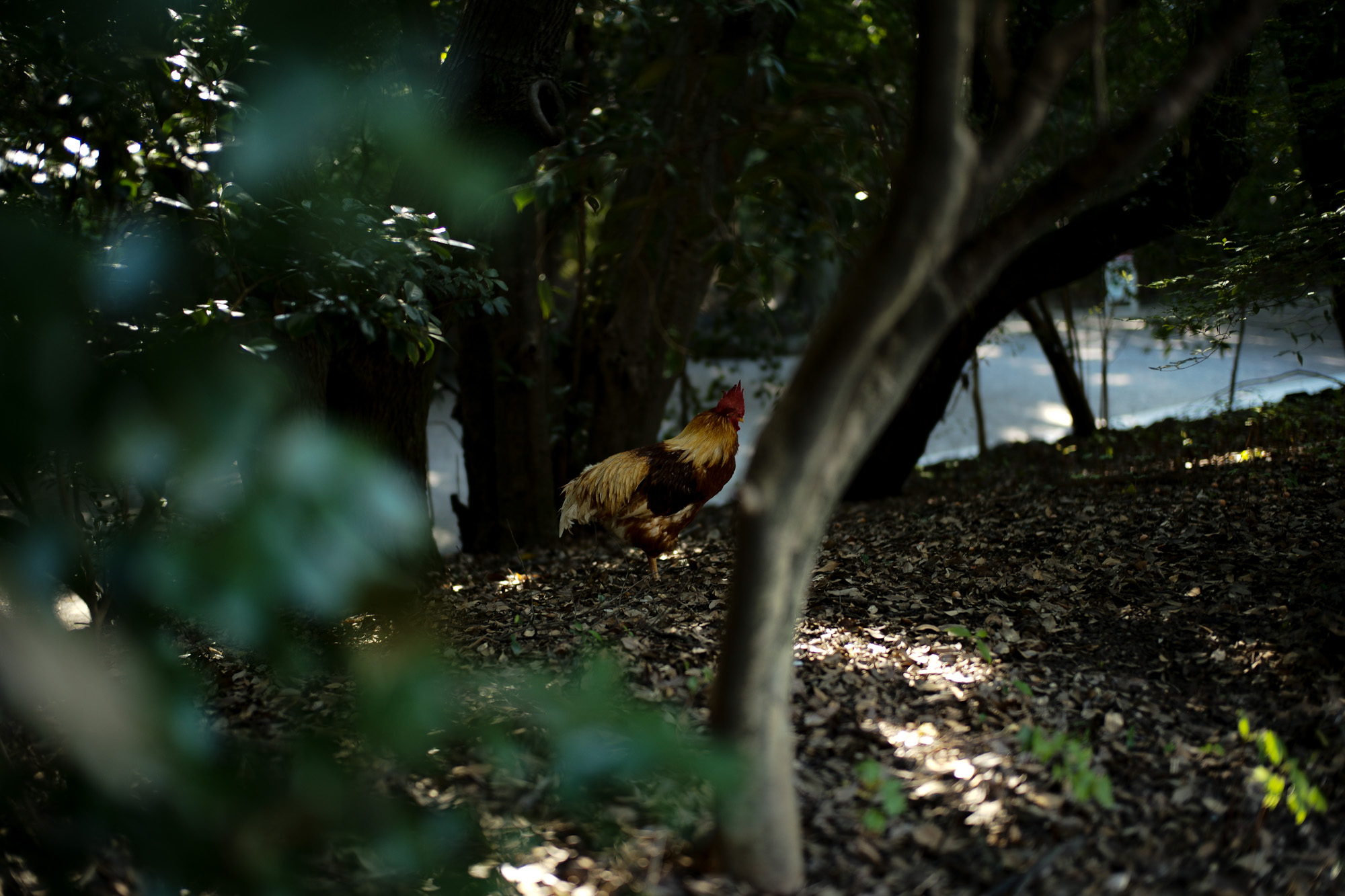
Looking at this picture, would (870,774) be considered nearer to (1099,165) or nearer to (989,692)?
(989,692)

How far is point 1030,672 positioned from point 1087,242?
2903 millimetres

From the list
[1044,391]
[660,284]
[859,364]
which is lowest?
[859,364]

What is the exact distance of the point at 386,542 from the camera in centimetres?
351

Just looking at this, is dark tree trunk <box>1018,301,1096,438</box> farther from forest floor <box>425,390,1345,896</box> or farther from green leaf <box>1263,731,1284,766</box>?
green leaf <box>1263,731,1284,766</box>

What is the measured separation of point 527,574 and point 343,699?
Answer: 5.75 ft

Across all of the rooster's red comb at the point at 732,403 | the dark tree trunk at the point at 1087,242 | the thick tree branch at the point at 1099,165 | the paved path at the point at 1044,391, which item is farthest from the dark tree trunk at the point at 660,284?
the thick tree branch at the point at 1099,165

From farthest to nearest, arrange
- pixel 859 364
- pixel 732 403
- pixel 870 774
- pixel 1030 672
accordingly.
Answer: pixel 732 403 → pixel 1030 672 → pixel 870 774 → pixel 859 364

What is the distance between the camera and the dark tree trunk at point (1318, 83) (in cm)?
385

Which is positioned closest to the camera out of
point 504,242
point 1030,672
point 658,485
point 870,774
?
point 870,774

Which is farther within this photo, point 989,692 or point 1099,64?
point 989,692

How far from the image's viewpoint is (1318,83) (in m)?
3.80

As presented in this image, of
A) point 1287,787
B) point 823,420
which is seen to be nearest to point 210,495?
point 823,420

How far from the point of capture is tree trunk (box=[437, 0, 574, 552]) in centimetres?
359

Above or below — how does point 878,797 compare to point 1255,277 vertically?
below
